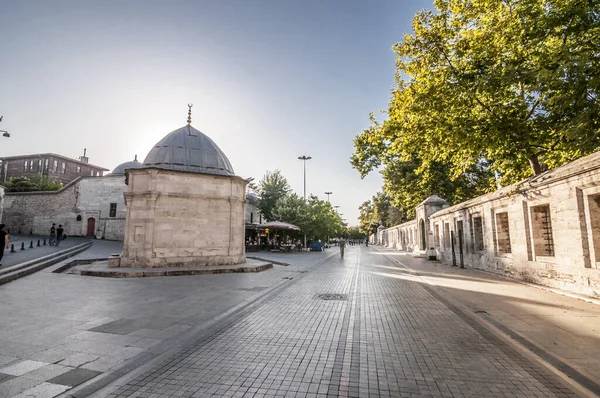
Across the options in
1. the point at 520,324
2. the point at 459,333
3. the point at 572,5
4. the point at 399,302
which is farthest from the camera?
the point at 399,302

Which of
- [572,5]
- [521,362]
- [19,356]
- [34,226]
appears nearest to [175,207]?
[19,356]

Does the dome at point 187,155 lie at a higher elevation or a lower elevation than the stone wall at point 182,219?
higher

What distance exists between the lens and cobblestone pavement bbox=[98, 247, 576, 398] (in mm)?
3842

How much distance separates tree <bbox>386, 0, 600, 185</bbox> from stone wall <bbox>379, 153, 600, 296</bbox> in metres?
1.26

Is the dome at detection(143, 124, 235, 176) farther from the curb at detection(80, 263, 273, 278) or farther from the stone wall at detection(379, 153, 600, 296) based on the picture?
the stone wall at detection(379, 153, 600, 296)

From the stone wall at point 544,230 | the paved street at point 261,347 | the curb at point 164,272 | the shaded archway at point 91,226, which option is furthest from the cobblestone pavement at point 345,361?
the shaded archway at point 91,226

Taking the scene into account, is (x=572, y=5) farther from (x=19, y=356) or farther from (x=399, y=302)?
(x=19, y=356)

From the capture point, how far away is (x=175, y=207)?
1698cm

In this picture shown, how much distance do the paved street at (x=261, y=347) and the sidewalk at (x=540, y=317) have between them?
0.09 m

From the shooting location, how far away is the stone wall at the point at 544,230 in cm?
885

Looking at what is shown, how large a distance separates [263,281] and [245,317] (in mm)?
5790

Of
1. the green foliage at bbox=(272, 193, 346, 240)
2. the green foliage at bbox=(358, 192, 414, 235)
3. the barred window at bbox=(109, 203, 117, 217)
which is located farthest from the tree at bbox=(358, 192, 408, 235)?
the barred window at bbox=(109, 203, 117, 217)

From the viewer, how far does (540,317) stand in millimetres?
6996

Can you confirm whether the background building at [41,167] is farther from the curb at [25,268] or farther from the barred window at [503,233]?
the barred window at [503,233]
